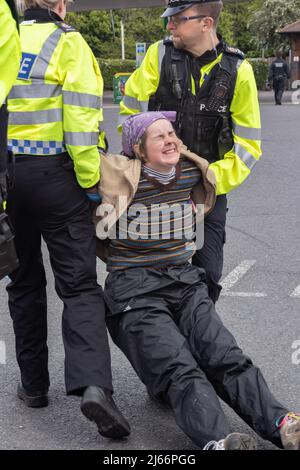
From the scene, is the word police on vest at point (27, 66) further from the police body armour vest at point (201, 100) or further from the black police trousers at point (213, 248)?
the black police trousers at point (213, 248)

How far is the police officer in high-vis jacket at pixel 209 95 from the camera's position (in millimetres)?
4488

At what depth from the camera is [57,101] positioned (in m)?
4.00

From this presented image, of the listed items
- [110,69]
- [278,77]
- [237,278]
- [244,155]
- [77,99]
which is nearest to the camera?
[77,99]

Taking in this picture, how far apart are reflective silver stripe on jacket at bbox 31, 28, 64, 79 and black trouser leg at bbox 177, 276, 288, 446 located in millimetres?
1145

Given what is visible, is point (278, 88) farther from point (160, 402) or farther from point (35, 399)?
point (35, 399)

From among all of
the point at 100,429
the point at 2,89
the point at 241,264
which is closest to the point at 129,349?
the point at 100,429

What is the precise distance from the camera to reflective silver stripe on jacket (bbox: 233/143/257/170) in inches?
179

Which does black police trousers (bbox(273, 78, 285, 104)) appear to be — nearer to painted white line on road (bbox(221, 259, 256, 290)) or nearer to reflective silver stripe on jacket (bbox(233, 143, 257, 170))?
painted white line on road (bbox(221, 259, 256, 290))

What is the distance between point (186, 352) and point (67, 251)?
70 cm

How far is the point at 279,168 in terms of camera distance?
1340 centimetres

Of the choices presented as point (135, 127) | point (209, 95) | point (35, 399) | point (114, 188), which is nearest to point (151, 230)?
point (114, 188)

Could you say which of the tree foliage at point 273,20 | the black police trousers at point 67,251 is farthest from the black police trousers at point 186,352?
the tree foliage at point 273,20

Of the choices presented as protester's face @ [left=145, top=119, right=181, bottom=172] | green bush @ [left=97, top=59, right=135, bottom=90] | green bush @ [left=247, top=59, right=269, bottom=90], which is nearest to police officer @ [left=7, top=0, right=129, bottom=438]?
protester's face @ [left=145, top=119, right=181, bottom=172]
